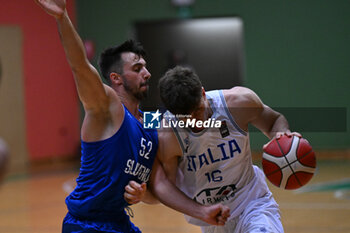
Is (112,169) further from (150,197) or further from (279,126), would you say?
(279,126)

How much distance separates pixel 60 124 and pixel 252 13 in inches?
225

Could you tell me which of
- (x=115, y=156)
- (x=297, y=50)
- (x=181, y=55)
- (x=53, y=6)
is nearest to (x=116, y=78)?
(x=115, y=156)

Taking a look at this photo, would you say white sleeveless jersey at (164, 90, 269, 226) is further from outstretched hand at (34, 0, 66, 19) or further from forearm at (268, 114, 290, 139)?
outstretched hand at (34, 0, 66, 19)

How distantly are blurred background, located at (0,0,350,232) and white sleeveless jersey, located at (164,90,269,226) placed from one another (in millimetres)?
8167

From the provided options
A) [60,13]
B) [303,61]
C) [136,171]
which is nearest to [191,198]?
[136,171]

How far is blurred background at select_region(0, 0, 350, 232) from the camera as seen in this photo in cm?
1233

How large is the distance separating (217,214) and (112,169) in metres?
0.74

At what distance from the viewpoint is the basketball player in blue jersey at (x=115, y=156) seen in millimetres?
3348

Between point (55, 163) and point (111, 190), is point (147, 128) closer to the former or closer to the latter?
point (111, 190)

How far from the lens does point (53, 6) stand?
2.96 meters

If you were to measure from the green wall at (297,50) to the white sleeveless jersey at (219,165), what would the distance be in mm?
8194

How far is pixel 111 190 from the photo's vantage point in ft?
11.2

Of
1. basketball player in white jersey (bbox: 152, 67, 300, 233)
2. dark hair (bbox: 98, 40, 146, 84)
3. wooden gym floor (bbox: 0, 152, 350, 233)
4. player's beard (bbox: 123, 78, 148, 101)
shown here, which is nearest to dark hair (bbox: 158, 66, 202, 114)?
basketball player in white jersey (bbox: 152, 67, 300, 233)

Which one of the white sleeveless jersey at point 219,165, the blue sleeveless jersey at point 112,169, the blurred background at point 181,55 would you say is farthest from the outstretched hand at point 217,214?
the blurred background at point 181,55
